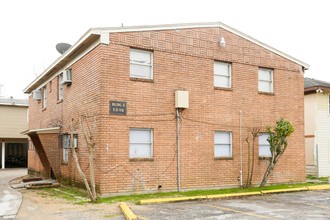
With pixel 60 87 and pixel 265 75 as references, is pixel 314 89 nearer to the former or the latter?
pixel 265 75

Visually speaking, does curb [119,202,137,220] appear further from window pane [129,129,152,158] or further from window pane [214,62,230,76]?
window pane [214,62,230,76]

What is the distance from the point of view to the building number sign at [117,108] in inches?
564

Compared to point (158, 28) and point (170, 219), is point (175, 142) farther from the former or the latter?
point (170, 219)

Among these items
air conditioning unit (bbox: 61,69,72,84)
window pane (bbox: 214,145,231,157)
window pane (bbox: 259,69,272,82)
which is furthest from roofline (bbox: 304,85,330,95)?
air conditioning unit (bbox: 61,69,72,84)

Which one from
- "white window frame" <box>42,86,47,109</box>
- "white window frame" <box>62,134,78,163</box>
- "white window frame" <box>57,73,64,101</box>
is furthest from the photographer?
"white window frame" <box>42,86,47,109</box>

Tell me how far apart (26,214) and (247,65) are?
38.0 feet

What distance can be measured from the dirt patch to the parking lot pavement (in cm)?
84

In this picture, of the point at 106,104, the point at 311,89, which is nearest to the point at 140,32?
the point at 106,104

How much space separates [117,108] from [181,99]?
2.74 m

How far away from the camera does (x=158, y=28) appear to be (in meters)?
15.6

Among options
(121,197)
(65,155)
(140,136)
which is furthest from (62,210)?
(65,155)

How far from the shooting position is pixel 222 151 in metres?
17.1

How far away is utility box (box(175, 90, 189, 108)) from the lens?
51.2ft

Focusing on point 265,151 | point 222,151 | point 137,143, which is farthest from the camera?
point 265,151
